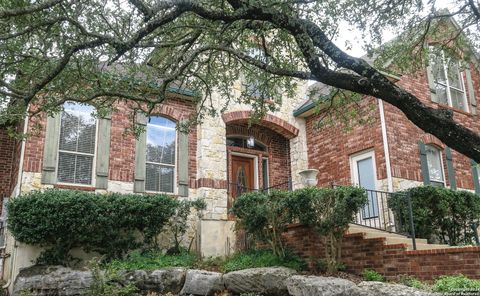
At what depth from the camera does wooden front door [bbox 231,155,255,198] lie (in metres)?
12.5

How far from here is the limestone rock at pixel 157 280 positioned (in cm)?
801

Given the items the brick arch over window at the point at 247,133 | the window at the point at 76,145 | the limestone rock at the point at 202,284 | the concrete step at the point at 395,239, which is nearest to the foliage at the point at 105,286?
the limestone rock at the point at 202,284

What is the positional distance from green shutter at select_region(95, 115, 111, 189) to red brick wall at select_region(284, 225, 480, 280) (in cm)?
441

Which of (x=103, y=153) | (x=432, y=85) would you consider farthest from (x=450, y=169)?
(x=103, y=153)

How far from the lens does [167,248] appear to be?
984 centimetres

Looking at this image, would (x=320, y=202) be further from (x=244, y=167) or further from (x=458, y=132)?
(x=244, y=167)

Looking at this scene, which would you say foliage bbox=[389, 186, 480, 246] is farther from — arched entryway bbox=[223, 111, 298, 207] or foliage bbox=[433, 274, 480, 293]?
arched entryway bbox=[223, 111, 298, 207]

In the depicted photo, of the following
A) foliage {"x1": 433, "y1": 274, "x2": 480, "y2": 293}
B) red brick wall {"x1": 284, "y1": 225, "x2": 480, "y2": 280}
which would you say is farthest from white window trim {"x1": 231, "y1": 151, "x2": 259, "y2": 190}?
foliage {"x1": 433, "y1": 274, "x2": 480, "y2": 293}

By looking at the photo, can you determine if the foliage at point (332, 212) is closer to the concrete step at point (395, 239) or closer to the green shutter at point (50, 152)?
the concrete step at point (395, 239)

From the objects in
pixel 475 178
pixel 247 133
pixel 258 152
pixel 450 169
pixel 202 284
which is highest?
pixel 247 133

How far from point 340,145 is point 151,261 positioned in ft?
19.7

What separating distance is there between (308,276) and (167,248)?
13.2ft

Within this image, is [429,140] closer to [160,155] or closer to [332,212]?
[332,212]

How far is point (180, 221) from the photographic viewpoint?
993cm
